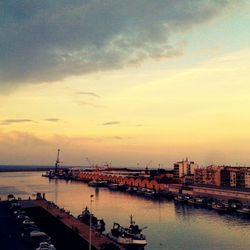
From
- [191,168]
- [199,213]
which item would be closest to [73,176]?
[191,168]

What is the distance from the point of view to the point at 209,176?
357 ft

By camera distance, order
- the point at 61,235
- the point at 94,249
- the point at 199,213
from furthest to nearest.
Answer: the point at 199,213, the point at 61,235, the point at 94,249

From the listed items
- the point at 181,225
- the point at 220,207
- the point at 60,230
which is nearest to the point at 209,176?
the point at 220,207

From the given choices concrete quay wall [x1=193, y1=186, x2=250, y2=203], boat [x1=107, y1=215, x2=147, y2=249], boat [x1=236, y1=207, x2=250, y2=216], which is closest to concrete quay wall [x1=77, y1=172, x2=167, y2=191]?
concrete quay wall [x1=193, y1=186, x2=250, y2=203]

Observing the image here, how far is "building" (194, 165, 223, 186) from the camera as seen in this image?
4094 inches

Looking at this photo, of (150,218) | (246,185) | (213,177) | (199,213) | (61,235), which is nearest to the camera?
(61,235)

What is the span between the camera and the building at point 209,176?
341ft

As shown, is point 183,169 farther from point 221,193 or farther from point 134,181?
point 221,193

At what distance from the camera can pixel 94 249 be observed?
33.1m

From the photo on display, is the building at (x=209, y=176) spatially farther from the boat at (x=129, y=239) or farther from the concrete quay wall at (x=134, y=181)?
the boat at (x=129, y=239)

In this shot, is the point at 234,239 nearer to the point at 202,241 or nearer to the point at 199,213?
the point at 202,241

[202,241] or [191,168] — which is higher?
[191,168]

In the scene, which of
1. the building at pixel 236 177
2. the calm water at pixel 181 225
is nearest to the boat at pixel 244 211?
the calm water at pixel 181 225

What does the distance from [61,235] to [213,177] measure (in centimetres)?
7306
